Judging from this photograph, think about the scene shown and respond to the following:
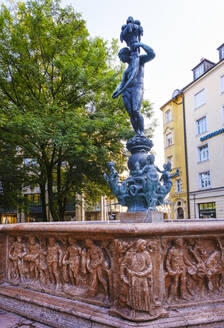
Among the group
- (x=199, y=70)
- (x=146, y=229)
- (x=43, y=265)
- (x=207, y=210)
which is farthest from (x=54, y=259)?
(x=199, y=70)

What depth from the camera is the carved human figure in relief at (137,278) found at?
2.88 m

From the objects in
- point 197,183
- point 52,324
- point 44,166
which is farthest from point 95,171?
point 197,183

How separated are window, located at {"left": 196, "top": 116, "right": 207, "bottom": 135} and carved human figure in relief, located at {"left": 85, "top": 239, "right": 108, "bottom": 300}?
25.4m

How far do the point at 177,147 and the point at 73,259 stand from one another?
1127 inches

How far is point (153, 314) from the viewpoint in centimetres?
287

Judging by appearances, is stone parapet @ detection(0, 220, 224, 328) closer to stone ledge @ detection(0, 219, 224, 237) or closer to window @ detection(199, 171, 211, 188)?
stone ledge @ detection(0, 219, 224, 237)

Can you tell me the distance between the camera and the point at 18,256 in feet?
13.9

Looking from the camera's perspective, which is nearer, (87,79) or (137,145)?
(137,145)

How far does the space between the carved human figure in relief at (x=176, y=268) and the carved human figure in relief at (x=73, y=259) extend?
1.21 meters

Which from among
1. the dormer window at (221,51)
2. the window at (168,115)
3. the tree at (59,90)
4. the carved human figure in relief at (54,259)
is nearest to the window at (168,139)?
the window at (168,115)

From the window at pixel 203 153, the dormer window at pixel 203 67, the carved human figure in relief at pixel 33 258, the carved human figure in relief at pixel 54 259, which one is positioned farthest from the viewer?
the dormer window at pixel 203 67

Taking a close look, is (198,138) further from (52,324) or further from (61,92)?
(52,324)

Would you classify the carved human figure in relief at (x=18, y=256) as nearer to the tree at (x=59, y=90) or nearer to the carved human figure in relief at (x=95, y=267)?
the carved human figure in relief at (x=95, y=267)

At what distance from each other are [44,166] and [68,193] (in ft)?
7.30
